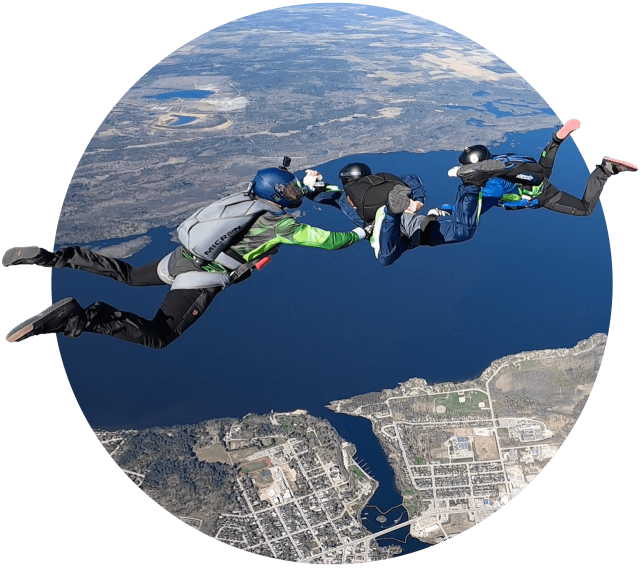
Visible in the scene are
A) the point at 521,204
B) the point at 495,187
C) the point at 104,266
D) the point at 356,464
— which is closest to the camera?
the point at 104,266

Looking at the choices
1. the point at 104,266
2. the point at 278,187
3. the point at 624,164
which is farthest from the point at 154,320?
the point at 624,164

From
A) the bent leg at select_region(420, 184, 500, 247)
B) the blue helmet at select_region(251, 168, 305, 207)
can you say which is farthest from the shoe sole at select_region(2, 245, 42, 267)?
the bent leg at select_region(420, 184, 500, 247)

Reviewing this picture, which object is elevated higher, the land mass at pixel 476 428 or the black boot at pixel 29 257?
the black boot at pixel 29 257

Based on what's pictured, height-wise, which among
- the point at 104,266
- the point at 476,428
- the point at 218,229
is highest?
the point at 218,229

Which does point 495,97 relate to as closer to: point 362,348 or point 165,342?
point 362,348

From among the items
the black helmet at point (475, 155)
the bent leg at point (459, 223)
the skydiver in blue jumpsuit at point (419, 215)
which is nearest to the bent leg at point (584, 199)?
the skydiver in blue jumpsuit at point (419, 215)

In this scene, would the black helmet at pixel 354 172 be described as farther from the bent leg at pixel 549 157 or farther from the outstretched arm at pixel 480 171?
the bent leg at pixel 549 157

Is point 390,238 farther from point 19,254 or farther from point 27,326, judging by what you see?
point 19,254
